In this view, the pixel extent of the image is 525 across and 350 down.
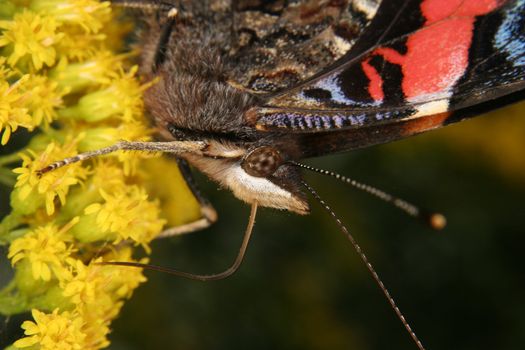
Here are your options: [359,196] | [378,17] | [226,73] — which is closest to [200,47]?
[226,73]

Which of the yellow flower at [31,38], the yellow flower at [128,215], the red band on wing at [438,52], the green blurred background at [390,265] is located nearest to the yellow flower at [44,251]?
the yellow flower at [128,215]

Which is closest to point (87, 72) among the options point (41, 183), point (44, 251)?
point (41, 183)

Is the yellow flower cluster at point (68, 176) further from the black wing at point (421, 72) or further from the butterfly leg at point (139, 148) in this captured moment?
the black wing at point (421, 72)

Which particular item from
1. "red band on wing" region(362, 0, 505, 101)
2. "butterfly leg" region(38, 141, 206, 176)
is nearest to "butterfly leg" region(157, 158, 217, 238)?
"butterfly leg" region(38, 141, 206, 176)

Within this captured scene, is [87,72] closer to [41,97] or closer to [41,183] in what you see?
[41,97]

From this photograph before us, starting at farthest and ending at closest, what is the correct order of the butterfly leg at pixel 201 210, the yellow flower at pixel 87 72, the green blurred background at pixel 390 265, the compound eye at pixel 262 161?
the green blurred background at pixel 390 265 → the butterfly leg at pixel 201 210 → the yellow flower at pixel 87 72 → the compound eye at pixel 262 161

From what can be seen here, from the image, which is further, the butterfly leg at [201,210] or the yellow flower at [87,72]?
the butterfly leg at [201,210]

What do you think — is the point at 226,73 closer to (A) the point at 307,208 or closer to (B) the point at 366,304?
(A) the point at 307,208
